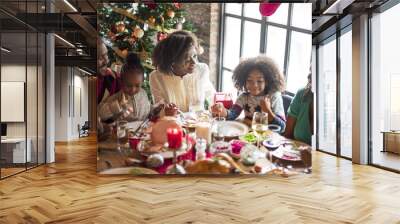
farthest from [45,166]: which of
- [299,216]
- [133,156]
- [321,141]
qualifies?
[321,141]

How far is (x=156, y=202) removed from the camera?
14.0 feet

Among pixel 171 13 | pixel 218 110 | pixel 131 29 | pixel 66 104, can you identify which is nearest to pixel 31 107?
pixel 131 29

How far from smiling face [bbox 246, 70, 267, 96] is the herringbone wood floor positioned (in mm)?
1375

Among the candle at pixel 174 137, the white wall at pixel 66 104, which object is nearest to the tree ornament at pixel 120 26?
the candle at pixel 174 137

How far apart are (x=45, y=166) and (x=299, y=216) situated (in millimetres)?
5346

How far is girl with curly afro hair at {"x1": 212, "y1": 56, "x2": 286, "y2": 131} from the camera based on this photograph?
237 inches

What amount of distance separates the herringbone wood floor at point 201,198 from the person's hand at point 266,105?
1.07 m

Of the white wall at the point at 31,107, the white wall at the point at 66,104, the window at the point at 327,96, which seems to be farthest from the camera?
the white wall at the point at 66,104

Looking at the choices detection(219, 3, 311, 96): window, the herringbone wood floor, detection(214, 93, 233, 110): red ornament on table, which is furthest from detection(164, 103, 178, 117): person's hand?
the herringbone wood floor

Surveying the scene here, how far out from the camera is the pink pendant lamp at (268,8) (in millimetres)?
6098

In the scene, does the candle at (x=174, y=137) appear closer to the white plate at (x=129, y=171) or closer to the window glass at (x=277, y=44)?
the white plate at (x=129, y=171)

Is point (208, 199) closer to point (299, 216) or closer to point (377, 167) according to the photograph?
point (299, 216)

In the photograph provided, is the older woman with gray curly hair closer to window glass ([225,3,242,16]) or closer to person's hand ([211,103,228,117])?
person's hand ([211,103,228,117])

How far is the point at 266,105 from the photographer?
603cm
